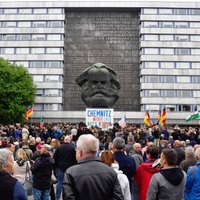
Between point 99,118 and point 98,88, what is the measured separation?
482 centimetres

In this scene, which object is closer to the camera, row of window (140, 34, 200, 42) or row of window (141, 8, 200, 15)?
row of window (140, 34, 200, 42)

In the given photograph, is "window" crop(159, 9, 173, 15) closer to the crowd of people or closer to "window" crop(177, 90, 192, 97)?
"window" crop(177, 90, 192, 97)

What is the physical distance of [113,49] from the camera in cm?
5716

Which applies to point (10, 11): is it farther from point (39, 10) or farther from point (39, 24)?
point (39, 24)

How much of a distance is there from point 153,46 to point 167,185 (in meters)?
55.2

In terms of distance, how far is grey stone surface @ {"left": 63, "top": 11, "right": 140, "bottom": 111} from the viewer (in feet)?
180

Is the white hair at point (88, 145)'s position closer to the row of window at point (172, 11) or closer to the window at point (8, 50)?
the window at point (8, 50)

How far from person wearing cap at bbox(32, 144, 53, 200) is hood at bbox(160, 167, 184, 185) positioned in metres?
3.51

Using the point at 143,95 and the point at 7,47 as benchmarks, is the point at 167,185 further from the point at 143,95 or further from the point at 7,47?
the point at 7,47

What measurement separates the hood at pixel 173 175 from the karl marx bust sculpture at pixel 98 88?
1826 cm

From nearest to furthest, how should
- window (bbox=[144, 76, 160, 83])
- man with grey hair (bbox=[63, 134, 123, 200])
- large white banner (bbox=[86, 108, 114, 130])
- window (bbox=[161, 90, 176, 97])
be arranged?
man with grey hair (bbox=[63, 134, 123, 200]) < large white banner (bbox=[86, 108, 114, 130]) < window (bbox=[161, 90, 176, 97]) < window (bbox=[144, 76, 160, 83])

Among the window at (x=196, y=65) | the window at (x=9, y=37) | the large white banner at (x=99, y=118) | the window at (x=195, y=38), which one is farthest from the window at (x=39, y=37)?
the large white banner at (x=99, y=118)

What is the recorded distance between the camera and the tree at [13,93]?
42719 mm

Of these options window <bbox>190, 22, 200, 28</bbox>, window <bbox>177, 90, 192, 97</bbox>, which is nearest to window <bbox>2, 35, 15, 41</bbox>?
window <bbox>177, 90, 192, 97</bbox>
